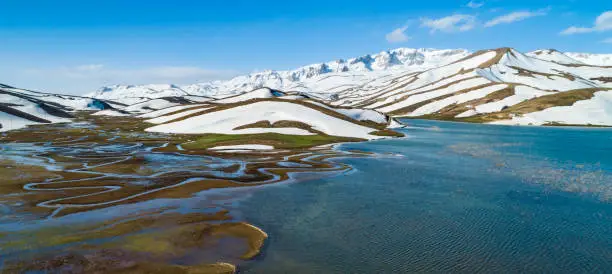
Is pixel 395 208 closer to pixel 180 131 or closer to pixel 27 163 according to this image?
pixel 27 163

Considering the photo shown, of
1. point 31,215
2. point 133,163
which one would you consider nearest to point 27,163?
point 133,163

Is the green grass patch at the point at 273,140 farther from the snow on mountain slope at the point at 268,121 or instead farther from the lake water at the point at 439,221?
the lake water at the point at 439,221

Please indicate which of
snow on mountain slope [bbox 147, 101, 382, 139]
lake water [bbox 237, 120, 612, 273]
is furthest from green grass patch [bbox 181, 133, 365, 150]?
lake water [bbox 237, 120, 612, 273]

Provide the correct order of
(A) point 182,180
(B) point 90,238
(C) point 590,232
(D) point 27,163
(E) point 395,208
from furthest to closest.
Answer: (D) point 27,163 < (A) point 182,180 < (E) point 395,208 < (C) point 590,232 < (B) point 90,238

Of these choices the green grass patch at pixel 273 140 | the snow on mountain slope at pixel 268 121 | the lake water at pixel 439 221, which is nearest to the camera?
the lake water at pixel 439 221

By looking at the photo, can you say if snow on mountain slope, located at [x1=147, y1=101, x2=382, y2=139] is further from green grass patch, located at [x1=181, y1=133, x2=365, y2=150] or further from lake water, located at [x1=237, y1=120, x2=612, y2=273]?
lake water, located at [x1=237, y1=120, x2=612, y2=273]

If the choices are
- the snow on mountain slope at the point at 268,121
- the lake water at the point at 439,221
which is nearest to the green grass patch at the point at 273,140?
the snow on mountain slope at the point at 268,121
